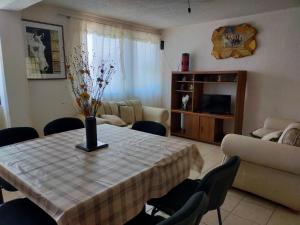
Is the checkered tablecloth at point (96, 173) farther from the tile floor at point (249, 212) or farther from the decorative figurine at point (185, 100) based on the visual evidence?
the decorative figurine at point (185, 100)

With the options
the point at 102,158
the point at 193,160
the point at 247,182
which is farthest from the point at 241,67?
the point at 102,158

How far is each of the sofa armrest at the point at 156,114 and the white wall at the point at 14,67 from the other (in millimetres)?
2111

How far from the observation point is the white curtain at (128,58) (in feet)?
13.2

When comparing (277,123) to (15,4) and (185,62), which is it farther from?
(15,4)

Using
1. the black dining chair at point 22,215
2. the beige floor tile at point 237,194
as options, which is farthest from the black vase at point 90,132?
the beige floor tile at point 237,194

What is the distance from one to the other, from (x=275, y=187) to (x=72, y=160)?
1.97 meters

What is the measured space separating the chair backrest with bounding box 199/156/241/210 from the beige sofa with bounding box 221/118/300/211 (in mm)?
922

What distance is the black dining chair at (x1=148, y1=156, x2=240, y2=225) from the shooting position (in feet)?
4.24

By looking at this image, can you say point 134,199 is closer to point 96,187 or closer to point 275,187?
point 96,187

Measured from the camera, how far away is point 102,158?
5.20 feet

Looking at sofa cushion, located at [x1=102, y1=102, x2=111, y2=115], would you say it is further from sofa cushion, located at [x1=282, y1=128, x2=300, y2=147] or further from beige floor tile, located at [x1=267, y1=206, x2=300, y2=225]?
beige floor tile, located at [x1=267, y1=206, x2=300, y2=225]

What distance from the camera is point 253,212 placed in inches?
86.4

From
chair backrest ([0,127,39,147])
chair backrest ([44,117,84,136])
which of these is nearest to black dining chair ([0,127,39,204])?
chair backrest ([0,127,39,147])

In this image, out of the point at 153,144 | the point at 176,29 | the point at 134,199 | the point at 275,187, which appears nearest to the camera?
the point at 134,199
